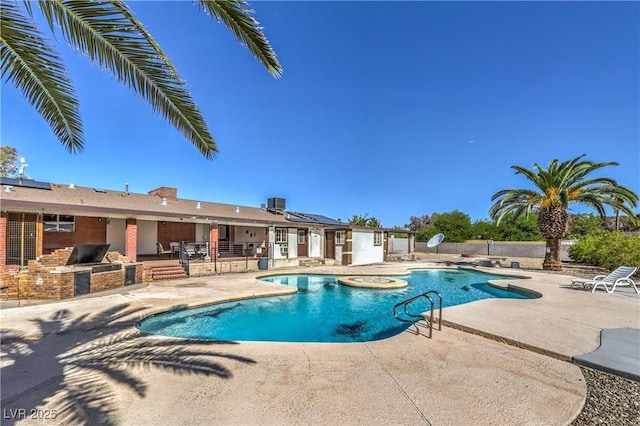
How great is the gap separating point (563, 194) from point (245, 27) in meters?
20.3

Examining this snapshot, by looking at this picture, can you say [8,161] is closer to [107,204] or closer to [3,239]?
[107,204]

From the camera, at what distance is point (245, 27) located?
3.46 metres

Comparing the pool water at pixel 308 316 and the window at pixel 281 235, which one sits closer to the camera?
the pool water at pixel 308 316

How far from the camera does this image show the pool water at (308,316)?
789cm

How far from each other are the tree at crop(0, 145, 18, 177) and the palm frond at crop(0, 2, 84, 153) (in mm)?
34780

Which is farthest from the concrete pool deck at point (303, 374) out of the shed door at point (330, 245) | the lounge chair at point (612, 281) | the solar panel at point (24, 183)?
the shed door at point (330, 245)

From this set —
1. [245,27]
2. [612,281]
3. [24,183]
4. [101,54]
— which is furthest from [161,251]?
[612,281]

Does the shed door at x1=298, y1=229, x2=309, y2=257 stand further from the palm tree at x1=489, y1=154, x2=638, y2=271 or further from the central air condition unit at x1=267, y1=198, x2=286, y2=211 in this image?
the palm tree at x1=489, y1=154, x2=638, y2=271

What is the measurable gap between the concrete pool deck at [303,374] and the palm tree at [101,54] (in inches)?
138

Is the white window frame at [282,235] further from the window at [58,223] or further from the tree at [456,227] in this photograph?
the tree at [456,227]

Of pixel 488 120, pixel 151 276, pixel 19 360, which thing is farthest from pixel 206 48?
pixel 488 120

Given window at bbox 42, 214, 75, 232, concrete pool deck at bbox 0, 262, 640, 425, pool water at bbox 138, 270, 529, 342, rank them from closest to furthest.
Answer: concrete pool deck at bbox 0, 262, 640, 425
pool water at bbox 138, 270, 529, 342
window at bbox 42, 214, 75, 232

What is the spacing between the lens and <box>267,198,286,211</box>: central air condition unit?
25.1 meters

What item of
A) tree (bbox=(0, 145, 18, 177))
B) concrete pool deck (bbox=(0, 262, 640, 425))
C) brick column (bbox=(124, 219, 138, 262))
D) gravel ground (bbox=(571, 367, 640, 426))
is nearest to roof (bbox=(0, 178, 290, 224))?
brick column (bbox=(124, 219, 138, 262))
